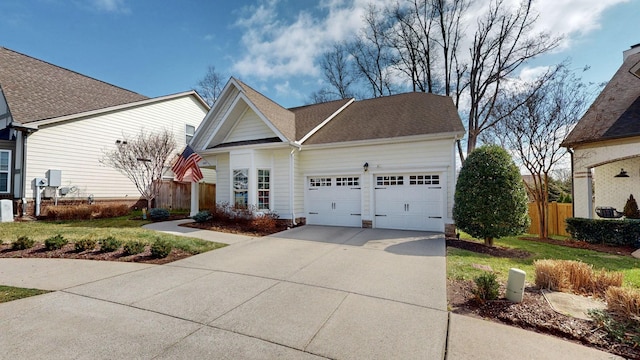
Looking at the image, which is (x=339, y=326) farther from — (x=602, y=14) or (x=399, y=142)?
(x=602, y=14)

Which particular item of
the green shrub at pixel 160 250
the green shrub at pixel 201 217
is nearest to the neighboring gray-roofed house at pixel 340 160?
the green shrub at pixel 201 217

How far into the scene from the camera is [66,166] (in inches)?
526

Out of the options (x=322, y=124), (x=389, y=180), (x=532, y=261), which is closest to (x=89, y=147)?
(x=322, y=124)

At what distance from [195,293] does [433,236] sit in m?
7.87

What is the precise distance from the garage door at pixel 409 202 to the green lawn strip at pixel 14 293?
9804 millimetres

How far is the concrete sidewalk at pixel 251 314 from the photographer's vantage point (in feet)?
10.0

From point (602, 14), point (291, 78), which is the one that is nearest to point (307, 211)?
point (291, 78)

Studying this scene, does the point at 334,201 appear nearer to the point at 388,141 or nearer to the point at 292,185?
the point at 292,185

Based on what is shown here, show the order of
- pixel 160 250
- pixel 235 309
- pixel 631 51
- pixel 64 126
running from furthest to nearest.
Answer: pixel 631 51, pixel 64 126, pixel 160 250, pixel 235 309

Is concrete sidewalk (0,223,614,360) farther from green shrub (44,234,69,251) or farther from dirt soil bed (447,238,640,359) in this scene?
green shrub (44,234,69,251)

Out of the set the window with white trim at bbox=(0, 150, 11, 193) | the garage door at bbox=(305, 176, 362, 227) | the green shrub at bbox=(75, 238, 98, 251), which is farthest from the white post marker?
the window with white trim at bbox=(0, 150, 11, 193)

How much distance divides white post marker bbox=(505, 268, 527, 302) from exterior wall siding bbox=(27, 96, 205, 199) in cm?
1792

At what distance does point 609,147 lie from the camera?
435 inches

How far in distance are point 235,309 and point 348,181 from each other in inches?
330
